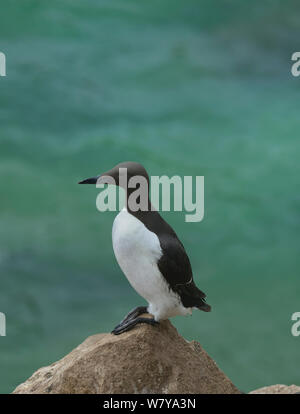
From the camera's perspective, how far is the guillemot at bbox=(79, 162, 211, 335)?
14.1 ft

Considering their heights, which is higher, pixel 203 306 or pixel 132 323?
pixel 203 306

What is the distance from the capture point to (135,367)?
4.33 metres

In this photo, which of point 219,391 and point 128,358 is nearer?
point 128,358

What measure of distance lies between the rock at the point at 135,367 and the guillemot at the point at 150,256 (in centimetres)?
14

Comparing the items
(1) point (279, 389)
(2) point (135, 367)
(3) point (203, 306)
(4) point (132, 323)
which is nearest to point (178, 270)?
(3) point (203, 306)

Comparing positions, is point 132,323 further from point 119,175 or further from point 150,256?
point 119,175

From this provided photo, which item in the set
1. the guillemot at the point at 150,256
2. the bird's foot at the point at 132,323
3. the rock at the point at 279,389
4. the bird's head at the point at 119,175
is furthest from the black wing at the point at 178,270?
the rock at the point at 279,389

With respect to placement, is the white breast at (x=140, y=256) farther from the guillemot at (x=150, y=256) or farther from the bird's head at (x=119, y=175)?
the bird's head at (x=119, y=175)

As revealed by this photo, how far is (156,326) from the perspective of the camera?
4504mm

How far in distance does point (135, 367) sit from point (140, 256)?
0.68 m

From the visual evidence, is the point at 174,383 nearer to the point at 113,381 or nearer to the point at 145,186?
the point at 113,381

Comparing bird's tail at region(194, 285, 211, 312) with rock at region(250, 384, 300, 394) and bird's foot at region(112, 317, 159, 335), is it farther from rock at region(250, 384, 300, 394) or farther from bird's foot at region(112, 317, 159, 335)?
rock at region(250, 384, 300, 394)

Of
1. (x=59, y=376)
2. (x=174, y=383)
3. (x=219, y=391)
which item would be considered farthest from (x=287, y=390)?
(x=59, y=376)
